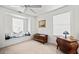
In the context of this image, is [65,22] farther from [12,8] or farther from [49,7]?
[12,8]

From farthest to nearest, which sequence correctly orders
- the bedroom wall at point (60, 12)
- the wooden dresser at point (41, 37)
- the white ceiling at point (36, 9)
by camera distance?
1. the wooden dresser at point (41, 37)
2. the white ceiling at point (36, 9)
3. the bedroom wall at point (60, 12)

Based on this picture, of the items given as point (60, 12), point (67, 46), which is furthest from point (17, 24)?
point (67, 46)

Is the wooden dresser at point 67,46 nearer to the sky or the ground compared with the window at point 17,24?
nearer to the ground

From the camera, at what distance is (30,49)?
1750mm

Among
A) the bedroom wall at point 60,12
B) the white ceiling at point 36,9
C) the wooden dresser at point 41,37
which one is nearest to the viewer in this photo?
the bedroom wall at point 60,12

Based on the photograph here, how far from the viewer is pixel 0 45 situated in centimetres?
161

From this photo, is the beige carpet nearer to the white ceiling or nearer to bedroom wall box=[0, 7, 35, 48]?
bedroom wall box=[0, 7, 35, 48]

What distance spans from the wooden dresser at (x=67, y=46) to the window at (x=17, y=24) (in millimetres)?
899

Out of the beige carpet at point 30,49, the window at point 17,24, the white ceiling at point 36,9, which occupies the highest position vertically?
the white ceiling at point 36,9

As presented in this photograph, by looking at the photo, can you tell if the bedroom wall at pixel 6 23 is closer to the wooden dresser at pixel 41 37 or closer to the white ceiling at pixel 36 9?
the white ceiling at pixel 36 9

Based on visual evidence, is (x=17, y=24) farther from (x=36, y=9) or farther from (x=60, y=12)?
(x=60, y=12)

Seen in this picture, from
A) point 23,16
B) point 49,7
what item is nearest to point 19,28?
point 23,16

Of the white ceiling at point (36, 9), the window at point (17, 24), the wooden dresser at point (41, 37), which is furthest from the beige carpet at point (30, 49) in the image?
the white ceiling at point (36, 9)

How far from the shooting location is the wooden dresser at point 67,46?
1564 millimetres
